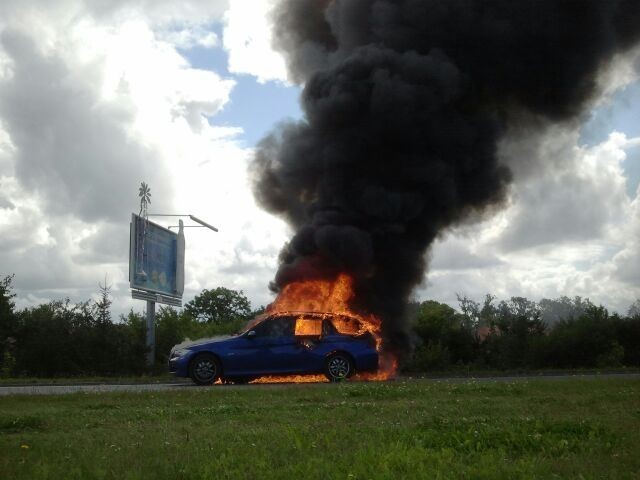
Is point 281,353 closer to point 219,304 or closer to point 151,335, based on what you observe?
point 151,335

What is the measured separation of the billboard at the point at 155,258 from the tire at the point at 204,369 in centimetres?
1051

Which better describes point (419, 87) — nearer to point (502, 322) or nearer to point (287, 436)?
point (502, 322)

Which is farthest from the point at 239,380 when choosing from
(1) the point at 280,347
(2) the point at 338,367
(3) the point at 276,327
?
(2) the point at 338,367

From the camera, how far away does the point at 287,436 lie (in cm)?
703

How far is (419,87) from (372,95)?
1.35 metres

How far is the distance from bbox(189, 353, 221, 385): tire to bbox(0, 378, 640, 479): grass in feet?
14.8

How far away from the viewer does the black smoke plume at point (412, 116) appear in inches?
773

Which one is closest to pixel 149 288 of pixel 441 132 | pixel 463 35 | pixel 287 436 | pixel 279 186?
pixel 279 186

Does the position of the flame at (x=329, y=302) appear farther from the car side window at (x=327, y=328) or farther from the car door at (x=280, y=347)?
the car door at (x=280, y=347)

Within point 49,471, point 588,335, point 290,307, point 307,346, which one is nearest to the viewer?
point 49,471

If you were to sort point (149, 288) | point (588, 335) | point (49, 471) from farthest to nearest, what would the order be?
point (149, 288)
point (588, 335)
point (49, 471)

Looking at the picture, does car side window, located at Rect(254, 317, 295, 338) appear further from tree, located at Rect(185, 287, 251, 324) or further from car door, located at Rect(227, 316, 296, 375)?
tree, located at Rect(185, 287, 251, 324)

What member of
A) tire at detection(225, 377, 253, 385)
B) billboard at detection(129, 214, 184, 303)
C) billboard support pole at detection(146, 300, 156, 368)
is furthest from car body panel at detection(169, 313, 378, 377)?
billboard at detection(129, 214, 184, 303)

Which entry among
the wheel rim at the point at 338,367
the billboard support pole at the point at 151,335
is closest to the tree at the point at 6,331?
the billboard support pole at the point at 151,335
